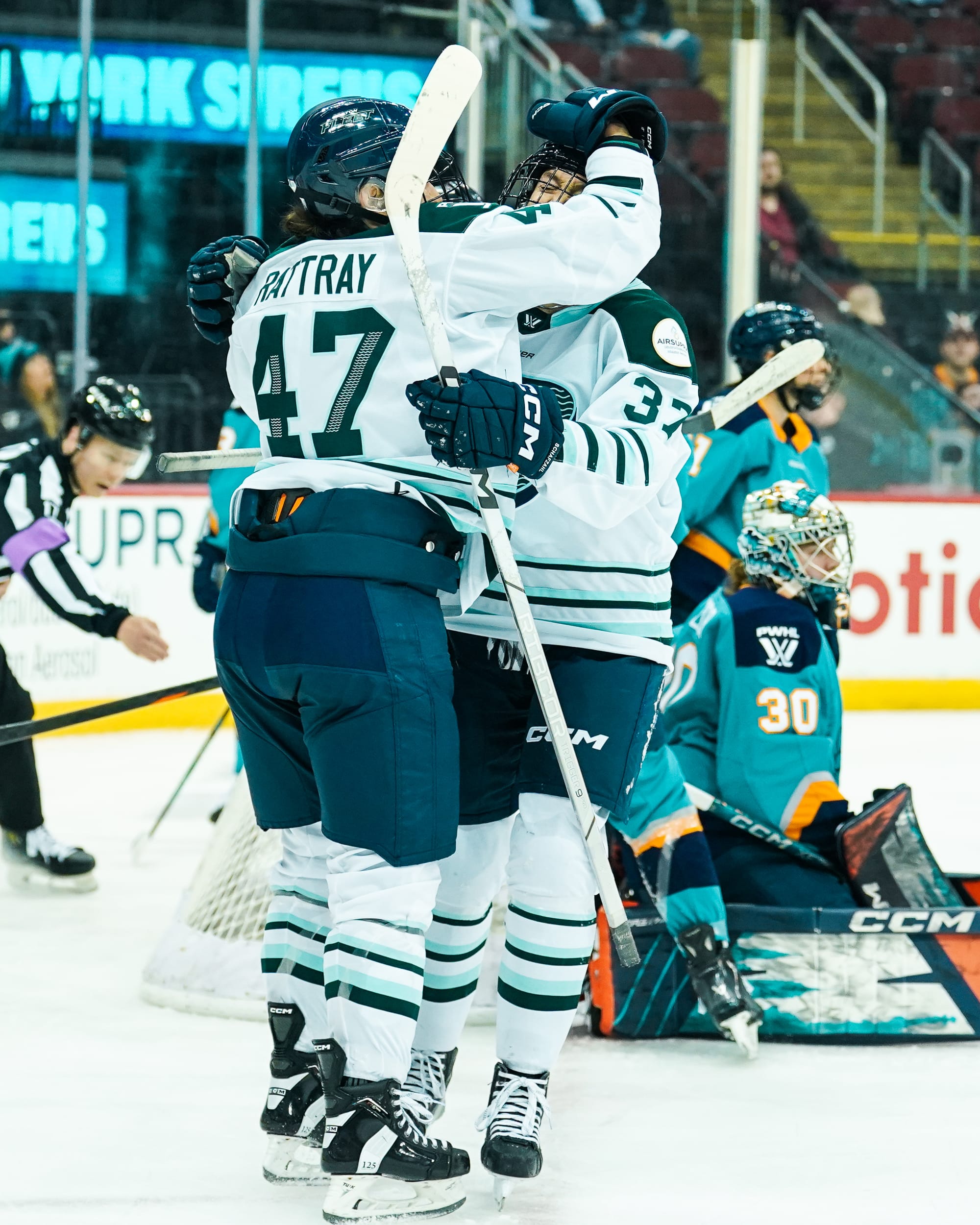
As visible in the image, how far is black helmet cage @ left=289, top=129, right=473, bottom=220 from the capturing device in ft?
5.63

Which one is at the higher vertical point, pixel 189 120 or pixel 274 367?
pixel 189 120

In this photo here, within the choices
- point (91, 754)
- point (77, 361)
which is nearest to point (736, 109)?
point (77, 361)

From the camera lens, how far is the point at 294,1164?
1811 millimetres

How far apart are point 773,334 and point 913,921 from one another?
59.1 inches

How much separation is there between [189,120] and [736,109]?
206cm

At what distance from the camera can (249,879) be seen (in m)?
2.52

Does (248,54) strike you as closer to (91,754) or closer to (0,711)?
(91,754)

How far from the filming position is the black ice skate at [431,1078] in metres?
1.84

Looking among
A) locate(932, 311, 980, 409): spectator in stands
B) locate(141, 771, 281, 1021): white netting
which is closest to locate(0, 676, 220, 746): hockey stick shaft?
locate(141, 771, 281, 1021): white netting

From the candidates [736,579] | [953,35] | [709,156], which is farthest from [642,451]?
[953,35]

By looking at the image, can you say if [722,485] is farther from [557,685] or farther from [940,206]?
[940,206]

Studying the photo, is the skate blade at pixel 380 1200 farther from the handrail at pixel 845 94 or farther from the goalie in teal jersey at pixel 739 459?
the handrail at pixel 845 94

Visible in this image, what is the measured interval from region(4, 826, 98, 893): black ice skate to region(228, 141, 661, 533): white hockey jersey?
1.89 meters

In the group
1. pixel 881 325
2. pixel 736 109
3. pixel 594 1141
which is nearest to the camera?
pixel 594 1141
